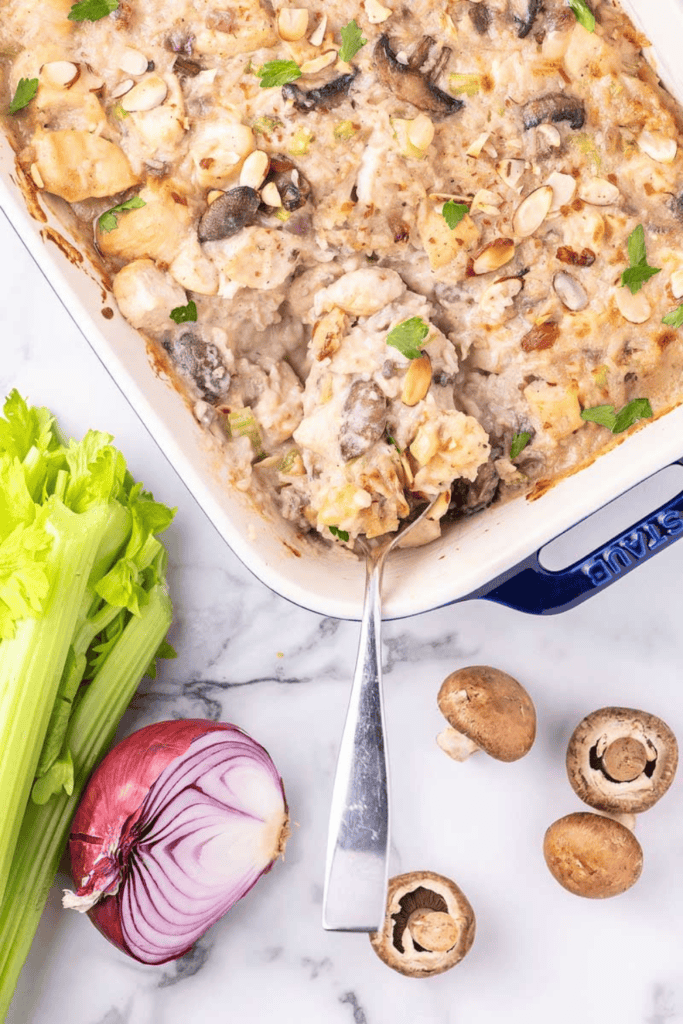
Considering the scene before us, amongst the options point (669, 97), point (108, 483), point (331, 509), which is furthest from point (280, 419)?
point (669, 97)

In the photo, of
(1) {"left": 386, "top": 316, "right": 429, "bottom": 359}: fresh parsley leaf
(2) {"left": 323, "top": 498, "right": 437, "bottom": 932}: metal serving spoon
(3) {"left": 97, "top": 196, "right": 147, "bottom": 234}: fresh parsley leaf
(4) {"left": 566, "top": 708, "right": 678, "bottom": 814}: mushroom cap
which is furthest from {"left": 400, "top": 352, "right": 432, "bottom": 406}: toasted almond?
(4) {"left": 566, "top": 708, "right": 678, "bottom": 814}: mushroom cap

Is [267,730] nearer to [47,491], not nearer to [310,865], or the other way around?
[310,865]

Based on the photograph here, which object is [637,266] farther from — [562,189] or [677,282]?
[562,189]

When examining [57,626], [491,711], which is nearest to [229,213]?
[57,626]

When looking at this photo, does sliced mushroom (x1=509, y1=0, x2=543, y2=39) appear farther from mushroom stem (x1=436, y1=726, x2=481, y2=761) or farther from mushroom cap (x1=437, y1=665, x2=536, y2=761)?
mushroom stem (x1=436, y1=726, x2=481, y2=761)

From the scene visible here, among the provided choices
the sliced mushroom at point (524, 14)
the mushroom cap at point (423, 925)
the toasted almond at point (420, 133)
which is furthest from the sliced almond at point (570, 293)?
the mushroom cap at point (423, 925)

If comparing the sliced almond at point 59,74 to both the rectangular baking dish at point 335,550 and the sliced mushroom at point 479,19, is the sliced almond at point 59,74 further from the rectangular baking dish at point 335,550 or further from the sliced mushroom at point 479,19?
the sliced mushroom at point 479,19
